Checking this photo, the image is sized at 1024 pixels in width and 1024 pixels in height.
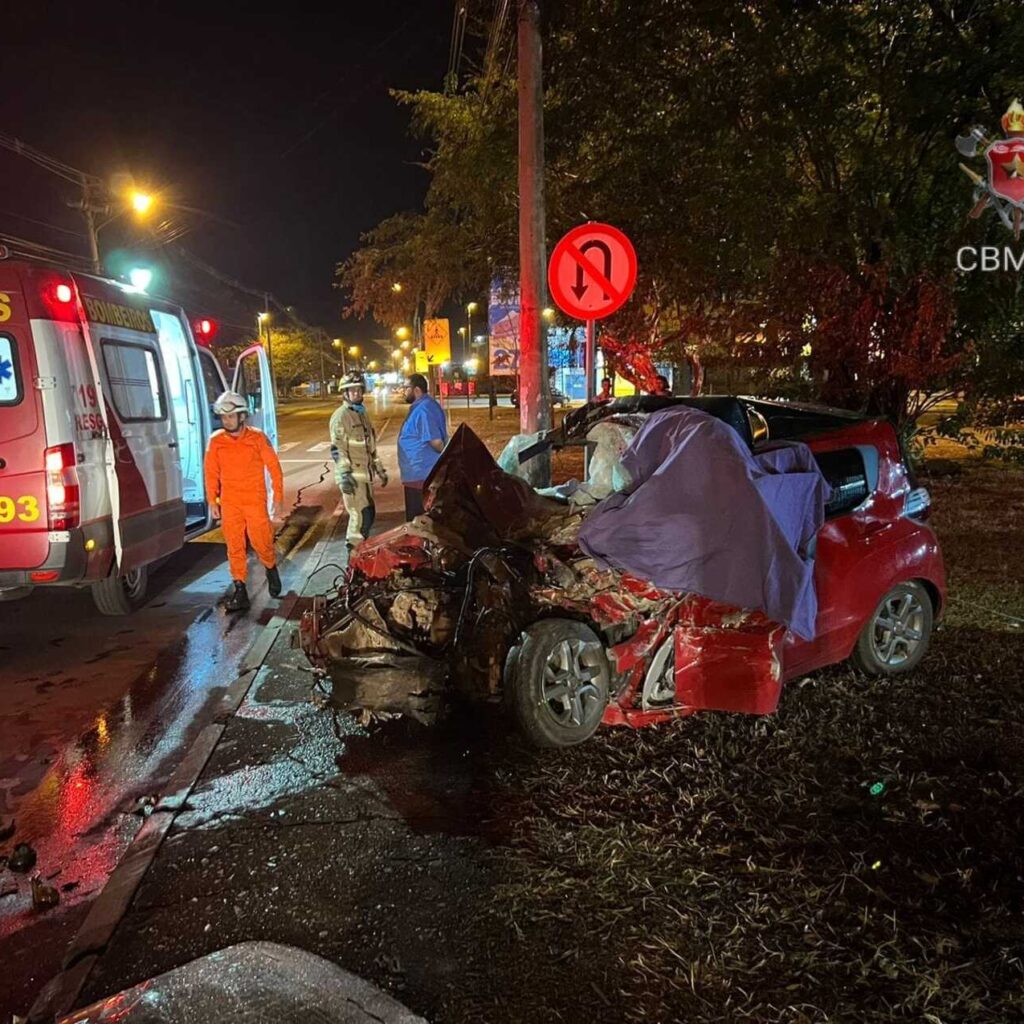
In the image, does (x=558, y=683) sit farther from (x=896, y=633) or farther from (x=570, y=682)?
(x=896, y=633)

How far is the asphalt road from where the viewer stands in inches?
122

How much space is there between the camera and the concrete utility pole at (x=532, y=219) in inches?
300

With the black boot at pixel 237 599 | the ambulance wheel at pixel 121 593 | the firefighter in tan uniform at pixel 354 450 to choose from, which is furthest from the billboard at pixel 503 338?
the ambulance wheel at pixel 121 593

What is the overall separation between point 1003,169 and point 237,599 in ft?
28.1

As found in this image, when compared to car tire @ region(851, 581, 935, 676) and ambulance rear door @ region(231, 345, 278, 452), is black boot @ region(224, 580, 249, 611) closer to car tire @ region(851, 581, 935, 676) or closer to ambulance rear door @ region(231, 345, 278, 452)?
ambulance rear door @ region(231, 345, 278, 452)

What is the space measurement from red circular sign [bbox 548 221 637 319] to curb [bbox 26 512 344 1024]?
144 inches

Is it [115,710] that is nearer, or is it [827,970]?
[827,970]

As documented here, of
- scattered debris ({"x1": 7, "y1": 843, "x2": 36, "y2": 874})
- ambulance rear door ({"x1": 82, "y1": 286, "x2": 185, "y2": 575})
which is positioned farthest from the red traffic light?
scattered debris ({"x1": 7, "y1": 843, "x2": 36, "y2": 874})

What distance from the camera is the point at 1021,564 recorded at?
23.6 feet

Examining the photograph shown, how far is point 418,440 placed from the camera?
7.84 metres

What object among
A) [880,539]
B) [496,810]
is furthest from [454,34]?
[496,810]

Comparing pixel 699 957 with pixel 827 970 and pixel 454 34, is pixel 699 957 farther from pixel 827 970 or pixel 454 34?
pixel 454 34

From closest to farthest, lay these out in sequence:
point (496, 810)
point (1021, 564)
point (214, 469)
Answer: point (496, 810) → point (214, 469) → point (1021, 564)

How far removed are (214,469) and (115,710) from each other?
236cm
